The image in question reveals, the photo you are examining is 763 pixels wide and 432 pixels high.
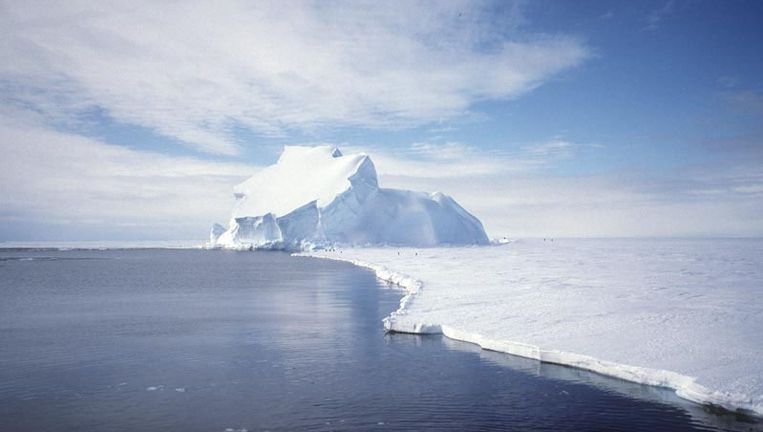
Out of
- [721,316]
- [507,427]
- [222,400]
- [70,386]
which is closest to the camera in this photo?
[507,427]

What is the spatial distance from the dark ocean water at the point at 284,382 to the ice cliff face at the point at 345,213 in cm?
5720

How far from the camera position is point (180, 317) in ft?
66.4

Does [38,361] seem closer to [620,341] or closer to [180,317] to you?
[180,317]

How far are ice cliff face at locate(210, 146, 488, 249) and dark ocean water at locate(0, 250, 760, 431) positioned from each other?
57196 mm

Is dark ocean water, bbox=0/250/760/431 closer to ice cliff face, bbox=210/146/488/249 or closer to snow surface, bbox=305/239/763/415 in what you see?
snow surface, bbox=305/239/763/415

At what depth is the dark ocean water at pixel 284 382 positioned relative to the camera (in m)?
9.16

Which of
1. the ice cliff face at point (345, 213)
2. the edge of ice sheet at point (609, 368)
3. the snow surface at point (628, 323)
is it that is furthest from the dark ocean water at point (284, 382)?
the ice cliff face at point (345, 213)

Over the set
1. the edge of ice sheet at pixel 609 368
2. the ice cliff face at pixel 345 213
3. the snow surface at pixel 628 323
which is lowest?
the edge of ice sheet at pixel 609 368

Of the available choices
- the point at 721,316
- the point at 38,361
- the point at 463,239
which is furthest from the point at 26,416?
the point at 463,239

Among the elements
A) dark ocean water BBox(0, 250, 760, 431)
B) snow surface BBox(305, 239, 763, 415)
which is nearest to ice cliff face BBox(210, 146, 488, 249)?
snow surface BBox(305, 239, 763, 415)

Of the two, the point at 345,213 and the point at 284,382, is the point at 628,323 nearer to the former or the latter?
the point at 284,382

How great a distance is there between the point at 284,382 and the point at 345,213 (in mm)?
66490

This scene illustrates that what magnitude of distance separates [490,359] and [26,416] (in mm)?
9614

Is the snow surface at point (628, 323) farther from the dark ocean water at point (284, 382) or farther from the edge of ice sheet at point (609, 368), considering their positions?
the dark ocean water at point (284, 382)
